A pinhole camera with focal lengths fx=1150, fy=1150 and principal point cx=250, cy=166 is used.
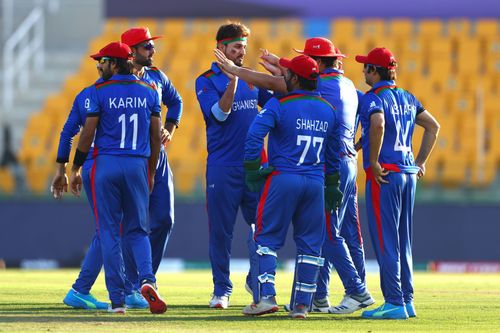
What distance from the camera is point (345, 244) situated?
32.1 feet

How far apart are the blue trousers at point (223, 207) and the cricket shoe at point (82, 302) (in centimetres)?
106

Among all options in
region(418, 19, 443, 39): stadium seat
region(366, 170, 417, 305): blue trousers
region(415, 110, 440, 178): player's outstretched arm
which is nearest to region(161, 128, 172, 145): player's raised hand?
region(366, 170, 417, 305): blue trousers

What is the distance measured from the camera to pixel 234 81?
9.72 meters

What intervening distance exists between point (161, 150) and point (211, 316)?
174cm

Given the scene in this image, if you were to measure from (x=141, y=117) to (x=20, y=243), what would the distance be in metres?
10.3

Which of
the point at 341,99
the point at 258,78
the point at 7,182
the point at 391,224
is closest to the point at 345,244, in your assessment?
the point at 391,224

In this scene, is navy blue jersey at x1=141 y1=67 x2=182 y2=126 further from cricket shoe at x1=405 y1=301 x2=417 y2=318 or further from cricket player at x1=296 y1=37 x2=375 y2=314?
cricket shoe at x1=405 y1=301 x2=417 y2=318

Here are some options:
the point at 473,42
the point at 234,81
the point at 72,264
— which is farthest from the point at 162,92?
the point at 473,42

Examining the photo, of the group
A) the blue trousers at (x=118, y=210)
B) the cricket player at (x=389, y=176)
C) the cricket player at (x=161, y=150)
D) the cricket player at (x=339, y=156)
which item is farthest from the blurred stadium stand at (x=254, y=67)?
the blue trousers at (x=118, y=210)

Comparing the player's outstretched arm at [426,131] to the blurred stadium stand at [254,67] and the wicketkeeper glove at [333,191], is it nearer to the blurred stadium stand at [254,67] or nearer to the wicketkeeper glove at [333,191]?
the wicketkeeper glove at [333,191]

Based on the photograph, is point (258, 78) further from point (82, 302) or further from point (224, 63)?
point (82, 302)

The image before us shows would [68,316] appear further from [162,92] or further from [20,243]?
[20,243]

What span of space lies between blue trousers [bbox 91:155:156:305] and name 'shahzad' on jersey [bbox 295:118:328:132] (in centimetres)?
135

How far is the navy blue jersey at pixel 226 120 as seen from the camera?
10086 mm
